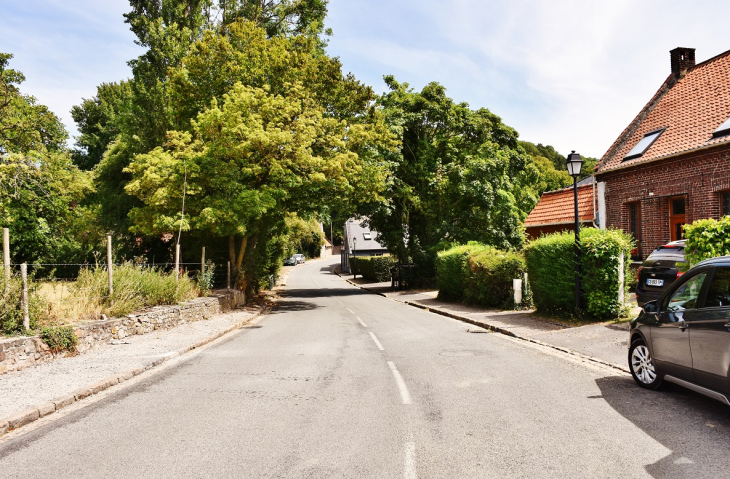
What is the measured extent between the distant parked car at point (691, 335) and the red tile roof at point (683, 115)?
12.3 m

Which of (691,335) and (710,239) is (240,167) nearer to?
(710,239)

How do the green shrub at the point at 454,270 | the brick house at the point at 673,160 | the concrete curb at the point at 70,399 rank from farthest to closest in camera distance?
1. the green shrub at the point at 454,270
2. the brick house at the point at 673,160
3. the concrete curb at the point at 70,399

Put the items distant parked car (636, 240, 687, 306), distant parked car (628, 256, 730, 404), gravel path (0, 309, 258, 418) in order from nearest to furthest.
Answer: distant parked car (628, 256, 730, 404) < gravel path (0, 309, 258, 418) < distant parked car (636, 240, 687, 306)

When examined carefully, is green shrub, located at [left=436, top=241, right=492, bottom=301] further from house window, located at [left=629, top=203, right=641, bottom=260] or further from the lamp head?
the lamp head

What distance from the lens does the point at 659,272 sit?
11.7m

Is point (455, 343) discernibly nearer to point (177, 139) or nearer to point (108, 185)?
point (177, 139)

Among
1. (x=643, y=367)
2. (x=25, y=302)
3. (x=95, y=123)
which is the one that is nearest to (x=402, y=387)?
(x=643, y=367)

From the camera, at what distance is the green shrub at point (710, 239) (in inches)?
347

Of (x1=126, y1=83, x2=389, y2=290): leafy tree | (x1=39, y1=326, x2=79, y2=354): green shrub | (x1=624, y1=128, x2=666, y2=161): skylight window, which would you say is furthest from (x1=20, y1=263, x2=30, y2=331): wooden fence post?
(x1=624, y1=128, x2=666, y2=161): skylight window

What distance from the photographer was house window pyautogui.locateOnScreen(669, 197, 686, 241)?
715 inches

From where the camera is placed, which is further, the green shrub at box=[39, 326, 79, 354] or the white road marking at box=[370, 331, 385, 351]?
the white road marking at box=[370, 331, 385, 351]

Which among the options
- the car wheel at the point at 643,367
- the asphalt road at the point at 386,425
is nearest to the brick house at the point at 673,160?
the asphalt road at the point at 386,425

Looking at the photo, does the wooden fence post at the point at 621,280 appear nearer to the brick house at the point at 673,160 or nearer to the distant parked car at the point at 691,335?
the distant parked car at the point at 691,335

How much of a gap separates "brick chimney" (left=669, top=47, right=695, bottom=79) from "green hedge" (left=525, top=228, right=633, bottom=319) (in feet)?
44.2
